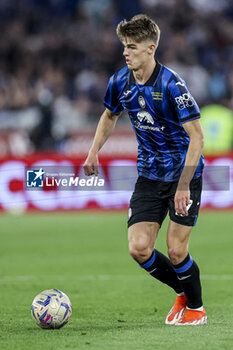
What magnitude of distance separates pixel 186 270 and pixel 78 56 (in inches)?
666

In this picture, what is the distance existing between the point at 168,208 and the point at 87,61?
16.5 meters

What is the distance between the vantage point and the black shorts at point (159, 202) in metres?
5.60

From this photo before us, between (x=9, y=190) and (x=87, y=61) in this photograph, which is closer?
(x=9, y=190)

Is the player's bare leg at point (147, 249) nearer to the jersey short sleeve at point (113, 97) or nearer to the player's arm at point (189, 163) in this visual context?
the player's arm at point (189, 163)

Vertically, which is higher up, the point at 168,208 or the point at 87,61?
the point at 168,208

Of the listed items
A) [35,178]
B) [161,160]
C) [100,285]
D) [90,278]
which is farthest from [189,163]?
[90,278]

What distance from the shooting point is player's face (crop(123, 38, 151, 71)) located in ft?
17.7

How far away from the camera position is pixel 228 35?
74.6ft

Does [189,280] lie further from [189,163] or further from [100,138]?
[100,138]

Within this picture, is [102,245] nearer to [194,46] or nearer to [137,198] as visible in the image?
[137,198]

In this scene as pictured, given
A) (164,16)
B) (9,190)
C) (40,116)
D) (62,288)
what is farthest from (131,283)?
(164,16)

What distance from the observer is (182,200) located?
17.4 ft

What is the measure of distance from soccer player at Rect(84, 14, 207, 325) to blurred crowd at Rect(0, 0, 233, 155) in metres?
13.5

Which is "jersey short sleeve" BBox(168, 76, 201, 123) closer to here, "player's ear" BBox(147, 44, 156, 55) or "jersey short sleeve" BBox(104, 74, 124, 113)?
"player's ear" BBox(147, 44, 156, 55)
